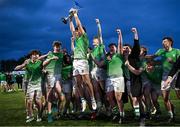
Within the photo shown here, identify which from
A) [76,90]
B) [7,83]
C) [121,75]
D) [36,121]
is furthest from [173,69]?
[7,83]

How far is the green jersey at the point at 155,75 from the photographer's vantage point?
1438 cm

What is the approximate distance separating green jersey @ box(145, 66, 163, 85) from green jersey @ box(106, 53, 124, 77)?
3.72 feet

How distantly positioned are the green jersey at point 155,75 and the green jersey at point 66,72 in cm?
303

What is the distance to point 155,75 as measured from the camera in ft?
47.4

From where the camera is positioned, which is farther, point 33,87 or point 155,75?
point 33,87

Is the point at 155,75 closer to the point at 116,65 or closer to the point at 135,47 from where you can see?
the point at 116,65

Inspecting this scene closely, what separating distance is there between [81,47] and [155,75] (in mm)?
2757

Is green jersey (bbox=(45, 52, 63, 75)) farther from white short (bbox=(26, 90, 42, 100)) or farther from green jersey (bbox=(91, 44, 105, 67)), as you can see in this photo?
green jersey (bbox=(91, 44, 105, 67))

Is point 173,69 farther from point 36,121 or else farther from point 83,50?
point 36,121

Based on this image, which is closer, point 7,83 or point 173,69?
point 173,69

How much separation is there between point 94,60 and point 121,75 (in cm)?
131

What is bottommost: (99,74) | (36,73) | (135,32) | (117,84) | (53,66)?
(117,84)

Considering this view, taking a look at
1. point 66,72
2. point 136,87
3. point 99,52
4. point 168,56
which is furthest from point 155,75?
point 66,72

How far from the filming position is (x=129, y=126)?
39.6ft
